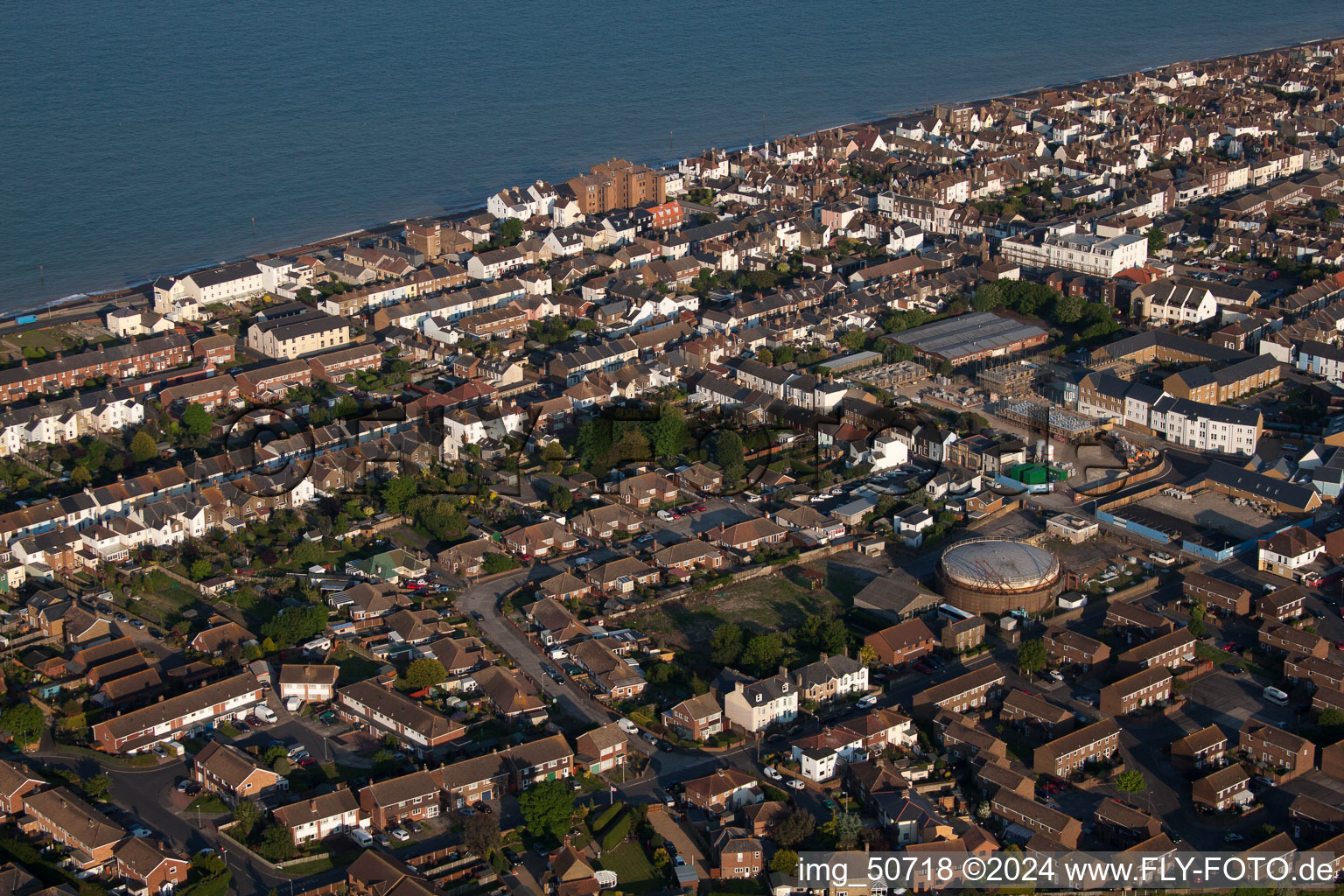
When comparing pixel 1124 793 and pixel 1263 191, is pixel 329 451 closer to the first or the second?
pixel 1124 793

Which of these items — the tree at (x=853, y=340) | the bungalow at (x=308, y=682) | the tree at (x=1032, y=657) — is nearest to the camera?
the bungalow at (x=308, y=682)

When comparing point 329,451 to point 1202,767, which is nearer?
point 1202,767

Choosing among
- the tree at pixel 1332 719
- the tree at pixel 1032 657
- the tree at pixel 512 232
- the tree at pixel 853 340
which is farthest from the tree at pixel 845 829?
the tree at pixel 512 232

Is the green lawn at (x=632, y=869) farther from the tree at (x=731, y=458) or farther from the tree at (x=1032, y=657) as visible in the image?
the tree at (x=731, y=458)

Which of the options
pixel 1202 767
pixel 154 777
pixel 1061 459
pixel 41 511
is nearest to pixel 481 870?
pixel 154 777

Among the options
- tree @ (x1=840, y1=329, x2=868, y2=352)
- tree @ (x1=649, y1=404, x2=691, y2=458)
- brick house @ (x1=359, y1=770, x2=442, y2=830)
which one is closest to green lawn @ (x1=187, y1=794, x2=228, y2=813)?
brick house @ (x1=359, y1=770, x2=442, y2=830)
